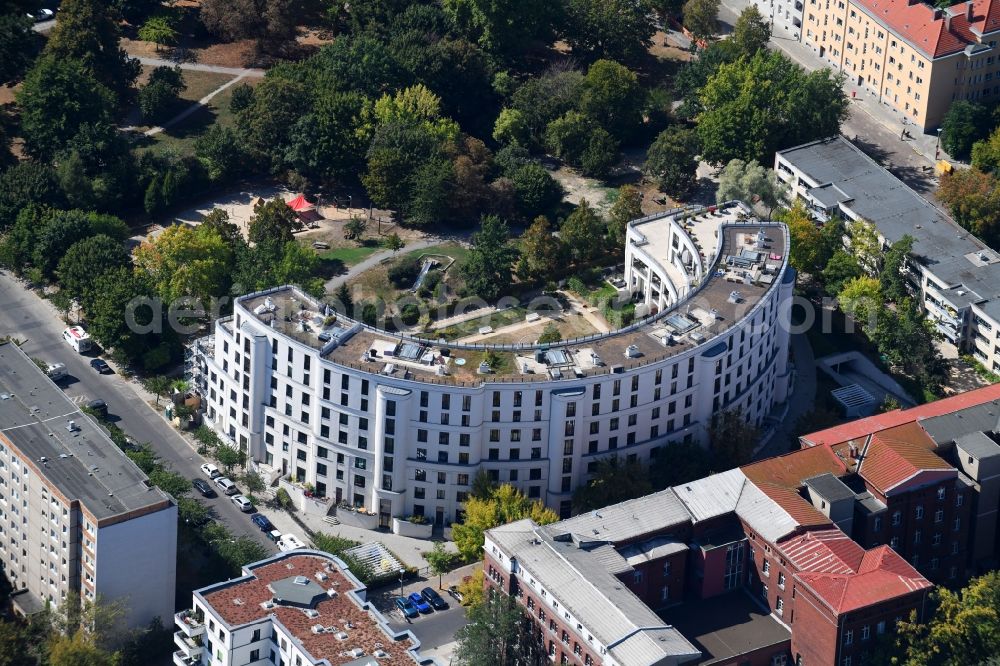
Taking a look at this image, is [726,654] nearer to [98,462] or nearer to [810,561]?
[810,561]

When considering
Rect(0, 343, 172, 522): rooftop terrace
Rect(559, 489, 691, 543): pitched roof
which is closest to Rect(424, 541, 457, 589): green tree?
Rect(559, 489, 691, 543): pitched roof

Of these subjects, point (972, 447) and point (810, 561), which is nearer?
point (810, 561)

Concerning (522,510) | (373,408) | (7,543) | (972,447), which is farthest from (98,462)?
(972,447)

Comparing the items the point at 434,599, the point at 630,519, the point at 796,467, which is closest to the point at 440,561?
the point at 434,599

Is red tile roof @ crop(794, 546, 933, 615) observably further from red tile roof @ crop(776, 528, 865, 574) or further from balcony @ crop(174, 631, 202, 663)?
balcony @ crop(174, 631, 202, 663)

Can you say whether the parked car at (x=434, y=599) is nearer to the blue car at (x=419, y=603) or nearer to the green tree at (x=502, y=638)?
the blue car at (x=419, y=603)

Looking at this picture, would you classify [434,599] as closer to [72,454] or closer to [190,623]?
[190,623]
